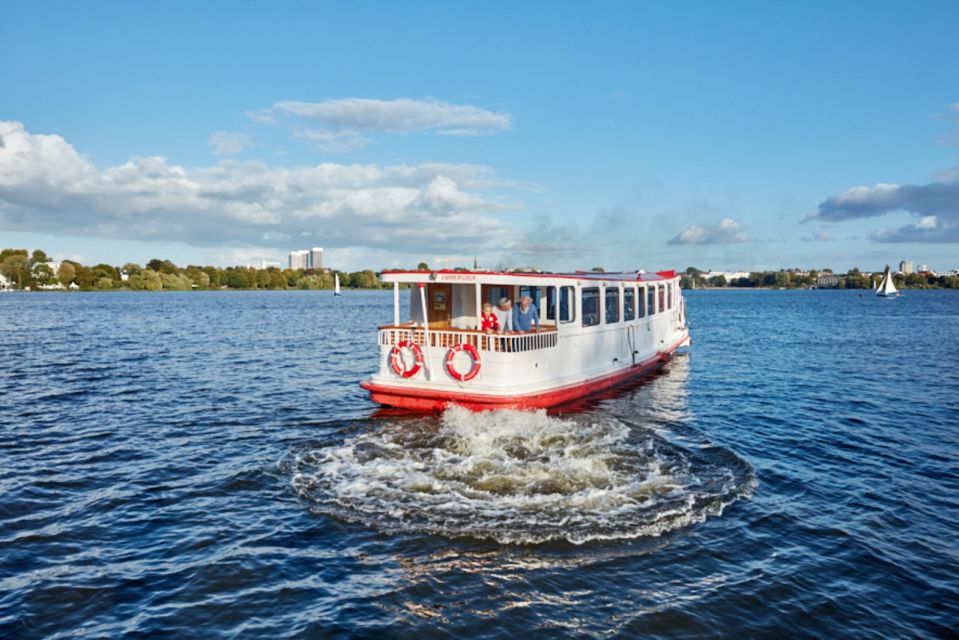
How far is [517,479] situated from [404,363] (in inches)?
268

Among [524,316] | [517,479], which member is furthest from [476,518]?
[524,316]

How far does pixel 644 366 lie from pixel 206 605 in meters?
20.0

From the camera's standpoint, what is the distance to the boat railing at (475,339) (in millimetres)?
16766

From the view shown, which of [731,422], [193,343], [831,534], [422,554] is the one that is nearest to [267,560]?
[422,554]

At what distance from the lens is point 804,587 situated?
844 cm

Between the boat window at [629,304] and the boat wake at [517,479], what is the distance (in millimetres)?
7882

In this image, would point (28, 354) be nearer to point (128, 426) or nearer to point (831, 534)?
point (128, 426)

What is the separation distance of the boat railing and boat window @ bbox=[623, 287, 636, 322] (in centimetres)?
595

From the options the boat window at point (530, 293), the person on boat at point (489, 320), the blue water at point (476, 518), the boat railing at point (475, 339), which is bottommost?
the blue water at point (476, 518)

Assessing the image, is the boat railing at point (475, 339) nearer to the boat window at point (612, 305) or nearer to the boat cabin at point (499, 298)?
the boat cabin at point (499, 298)

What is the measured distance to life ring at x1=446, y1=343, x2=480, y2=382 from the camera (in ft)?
55.0

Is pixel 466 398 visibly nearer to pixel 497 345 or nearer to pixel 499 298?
pixel 497 345

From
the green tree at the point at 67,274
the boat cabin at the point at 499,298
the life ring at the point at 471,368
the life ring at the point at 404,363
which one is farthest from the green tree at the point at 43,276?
the life ring at the point at 471,368

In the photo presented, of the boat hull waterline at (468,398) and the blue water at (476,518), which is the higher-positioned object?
the boat hull waterline at (468,398)
